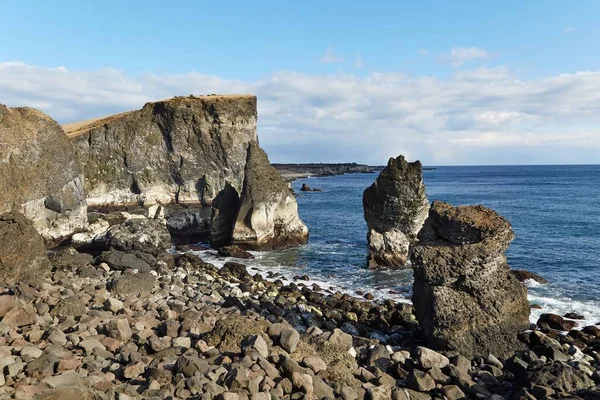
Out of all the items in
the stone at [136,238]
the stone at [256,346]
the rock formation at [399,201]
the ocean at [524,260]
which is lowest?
the ocean at [524,260]

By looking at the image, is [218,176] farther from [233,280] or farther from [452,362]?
[452,362]

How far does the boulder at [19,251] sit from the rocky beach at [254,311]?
0.06 meters

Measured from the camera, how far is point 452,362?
11344mm

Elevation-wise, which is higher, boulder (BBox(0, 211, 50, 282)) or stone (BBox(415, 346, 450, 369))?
boulder (BBox(0, 211, 50, 282))

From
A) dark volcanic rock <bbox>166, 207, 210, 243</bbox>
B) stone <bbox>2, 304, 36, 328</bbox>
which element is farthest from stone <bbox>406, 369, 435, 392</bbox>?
dark volcanic rock <bbox>166, 207, 210, 243</bbox>

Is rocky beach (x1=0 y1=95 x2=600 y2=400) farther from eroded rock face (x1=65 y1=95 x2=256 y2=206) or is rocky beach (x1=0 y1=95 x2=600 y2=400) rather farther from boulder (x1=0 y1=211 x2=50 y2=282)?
eroded rock face (x1=65 y1=95 x2=256 y2=206)

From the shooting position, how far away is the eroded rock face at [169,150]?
2175 inches

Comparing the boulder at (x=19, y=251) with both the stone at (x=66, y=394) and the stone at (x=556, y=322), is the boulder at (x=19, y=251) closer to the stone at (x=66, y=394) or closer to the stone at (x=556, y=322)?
the stone at (x=66, y=394)

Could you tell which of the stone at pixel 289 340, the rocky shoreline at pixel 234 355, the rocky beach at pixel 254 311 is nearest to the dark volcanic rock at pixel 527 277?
the rocky beach at pixel 254 311

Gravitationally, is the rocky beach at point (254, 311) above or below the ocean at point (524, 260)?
above

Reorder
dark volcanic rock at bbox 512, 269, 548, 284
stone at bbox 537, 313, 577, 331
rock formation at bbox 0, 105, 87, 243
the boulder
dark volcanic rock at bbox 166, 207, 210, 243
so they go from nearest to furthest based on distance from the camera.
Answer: the boulder < stone at bbox 537, 313, 577, 331 < dark volcanic rock at bbox 512, 269, 548, 284 < rock formation at bbox 0, 105, 87, 243 < dark volcanic rock at bbox 166, 207, 210, 243

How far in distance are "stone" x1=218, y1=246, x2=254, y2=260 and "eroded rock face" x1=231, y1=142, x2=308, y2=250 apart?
1.84 m

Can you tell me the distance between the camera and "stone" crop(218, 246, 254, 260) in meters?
29.5

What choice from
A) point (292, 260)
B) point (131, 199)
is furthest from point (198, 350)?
point (131, 199)
